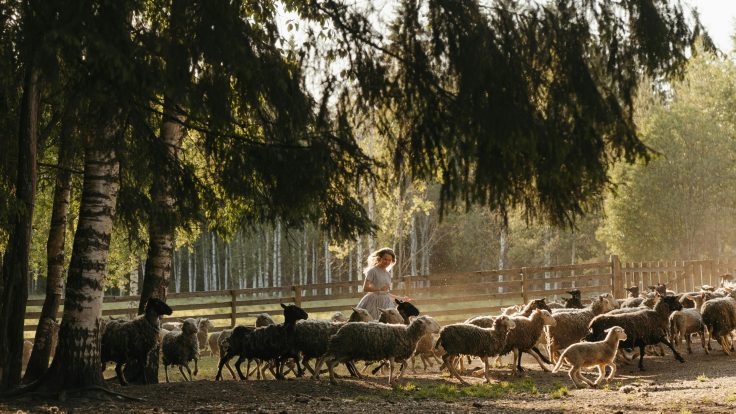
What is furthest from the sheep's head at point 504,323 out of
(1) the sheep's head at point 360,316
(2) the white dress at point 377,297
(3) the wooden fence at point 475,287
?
(3) the wooden fence at point 475,287

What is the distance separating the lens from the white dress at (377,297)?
14625 mm

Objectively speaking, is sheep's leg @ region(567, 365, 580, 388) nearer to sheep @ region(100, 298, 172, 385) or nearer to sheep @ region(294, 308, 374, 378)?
sheep @ region(294, 308, 374, 378)

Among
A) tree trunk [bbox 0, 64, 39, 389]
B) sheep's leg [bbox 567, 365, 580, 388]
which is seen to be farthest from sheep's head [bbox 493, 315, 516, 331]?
tree trunk [bbox 0, 64, 39, 389]

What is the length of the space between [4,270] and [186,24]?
178 inches

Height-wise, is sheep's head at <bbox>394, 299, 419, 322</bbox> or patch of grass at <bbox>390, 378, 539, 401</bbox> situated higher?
sheep's head at <bbox>394, 299, 419, 322</bbox>

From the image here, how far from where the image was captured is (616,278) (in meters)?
25.3

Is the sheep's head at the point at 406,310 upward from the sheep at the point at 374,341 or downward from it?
upward

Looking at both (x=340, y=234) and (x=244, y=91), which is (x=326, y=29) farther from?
(x=340, y=234)

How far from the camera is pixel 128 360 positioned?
11406 millimetres

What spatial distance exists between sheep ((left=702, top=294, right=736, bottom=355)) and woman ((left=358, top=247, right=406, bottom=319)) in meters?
5.64

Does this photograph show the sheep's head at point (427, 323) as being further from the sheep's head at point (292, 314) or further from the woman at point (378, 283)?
the woman at point (378, 283)

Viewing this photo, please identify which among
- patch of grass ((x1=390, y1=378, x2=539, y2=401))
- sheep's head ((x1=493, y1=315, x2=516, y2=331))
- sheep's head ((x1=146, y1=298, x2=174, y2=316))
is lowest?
patch of grass ((x1=390, y1=378, x2=539, y2=401))

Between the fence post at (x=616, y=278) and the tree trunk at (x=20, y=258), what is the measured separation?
19.1 m

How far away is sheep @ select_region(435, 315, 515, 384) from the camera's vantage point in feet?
40.6
